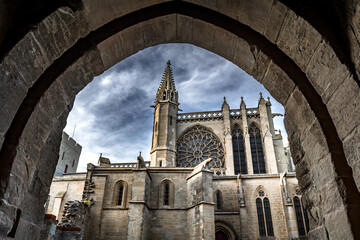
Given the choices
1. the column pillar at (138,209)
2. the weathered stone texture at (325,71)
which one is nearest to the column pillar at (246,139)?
the column pillar at (138,209)

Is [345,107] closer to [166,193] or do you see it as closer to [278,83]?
[278,83]

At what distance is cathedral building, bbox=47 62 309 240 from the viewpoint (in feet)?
42.6

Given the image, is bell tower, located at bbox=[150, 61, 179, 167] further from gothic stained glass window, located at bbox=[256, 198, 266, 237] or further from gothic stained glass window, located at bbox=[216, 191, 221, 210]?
gothic stained glass window, located at bbox=[256, 198, 266, 237]

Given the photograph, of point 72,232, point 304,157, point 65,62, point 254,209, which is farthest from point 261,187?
point 65,62

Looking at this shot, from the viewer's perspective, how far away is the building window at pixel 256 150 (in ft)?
67.9

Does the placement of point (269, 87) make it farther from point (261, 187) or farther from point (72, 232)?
point (261, 187)

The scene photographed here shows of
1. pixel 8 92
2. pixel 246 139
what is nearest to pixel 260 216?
pixel 246 139

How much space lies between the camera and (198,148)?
887 inches

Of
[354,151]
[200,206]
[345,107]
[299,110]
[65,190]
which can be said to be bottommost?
[354,151]

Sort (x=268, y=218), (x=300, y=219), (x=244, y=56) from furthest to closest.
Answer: (x=268, y=218) → (x=300, y=219) → (x=244, y=56)

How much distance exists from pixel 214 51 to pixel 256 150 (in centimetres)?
1937

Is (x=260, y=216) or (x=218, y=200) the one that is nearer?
(x=260, y=216)

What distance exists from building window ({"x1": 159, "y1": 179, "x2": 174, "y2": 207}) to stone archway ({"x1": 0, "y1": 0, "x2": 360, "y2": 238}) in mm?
11748

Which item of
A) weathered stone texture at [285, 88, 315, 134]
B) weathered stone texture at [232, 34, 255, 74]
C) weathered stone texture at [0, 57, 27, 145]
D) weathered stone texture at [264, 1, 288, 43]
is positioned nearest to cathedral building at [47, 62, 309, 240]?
weathered stone texture at [232, 34, 255, 74]
